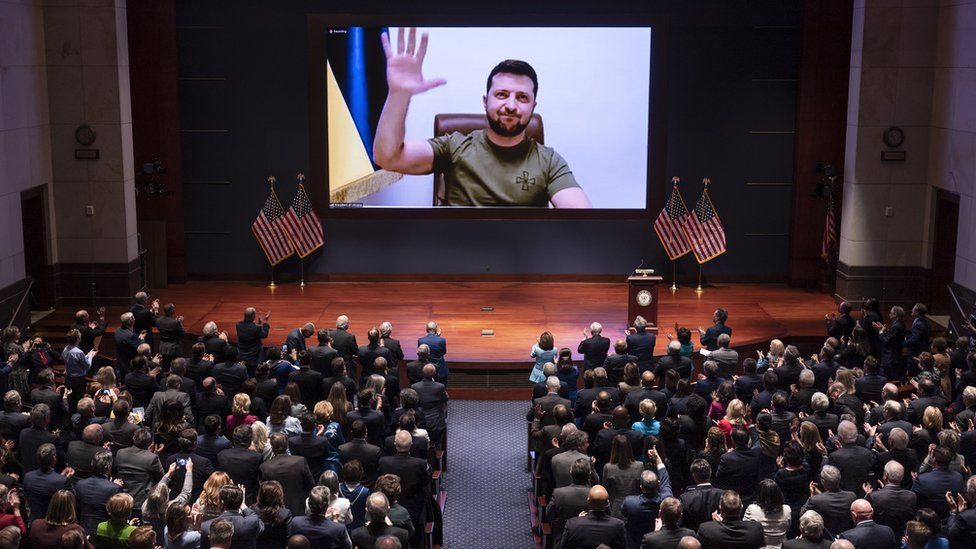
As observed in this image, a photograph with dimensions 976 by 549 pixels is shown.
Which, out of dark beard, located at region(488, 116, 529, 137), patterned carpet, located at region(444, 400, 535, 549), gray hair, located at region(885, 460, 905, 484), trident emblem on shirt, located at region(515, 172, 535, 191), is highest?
dark beard, located at region(488, 116, 529, 137)

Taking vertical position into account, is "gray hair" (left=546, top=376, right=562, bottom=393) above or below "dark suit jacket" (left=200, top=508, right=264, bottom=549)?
above

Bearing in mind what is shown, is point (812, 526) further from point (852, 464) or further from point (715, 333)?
point (715, 333)

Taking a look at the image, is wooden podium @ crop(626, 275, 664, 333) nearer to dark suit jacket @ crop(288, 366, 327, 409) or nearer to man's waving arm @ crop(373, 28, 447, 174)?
man's waving arm @ crop(373, 28, 447, 174)

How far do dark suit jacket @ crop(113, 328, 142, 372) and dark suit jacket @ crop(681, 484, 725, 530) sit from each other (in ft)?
21.3

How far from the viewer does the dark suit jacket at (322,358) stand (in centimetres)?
1145

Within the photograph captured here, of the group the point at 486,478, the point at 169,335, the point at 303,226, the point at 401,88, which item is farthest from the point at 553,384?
the point at 303,226

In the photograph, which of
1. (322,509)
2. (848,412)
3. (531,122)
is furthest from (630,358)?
(531,122)

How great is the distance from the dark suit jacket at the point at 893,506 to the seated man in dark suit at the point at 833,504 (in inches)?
7.7

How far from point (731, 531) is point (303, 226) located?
37.9 ft

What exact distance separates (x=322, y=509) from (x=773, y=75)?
12.5m

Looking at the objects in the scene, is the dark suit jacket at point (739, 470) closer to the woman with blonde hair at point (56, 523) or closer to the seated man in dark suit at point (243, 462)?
the seated man in dark suit at point (243, 462)

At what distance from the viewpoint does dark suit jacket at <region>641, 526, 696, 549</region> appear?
23.9 ft

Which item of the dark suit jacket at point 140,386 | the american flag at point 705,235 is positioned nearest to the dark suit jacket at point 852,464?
the dark suit jacket at point 140,386

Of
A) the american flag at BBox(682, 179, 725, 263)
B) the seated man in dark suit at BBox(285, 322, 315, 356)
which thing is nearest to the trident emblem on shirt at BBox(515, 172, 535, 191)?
the american flag at BBox(682, 179, 725, 263)
